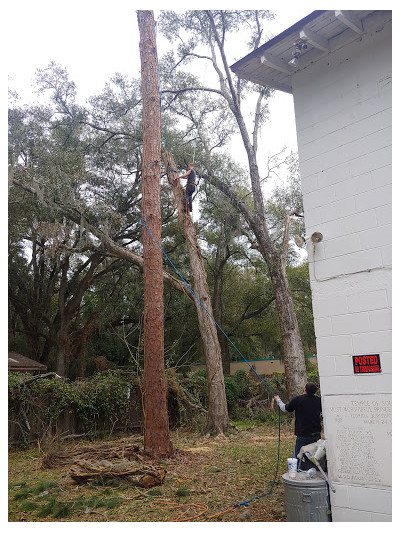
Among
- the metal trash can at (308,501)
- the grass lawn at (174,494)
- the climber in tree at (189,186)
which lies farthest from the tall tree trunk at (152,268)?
the metal trash can at (308,501)

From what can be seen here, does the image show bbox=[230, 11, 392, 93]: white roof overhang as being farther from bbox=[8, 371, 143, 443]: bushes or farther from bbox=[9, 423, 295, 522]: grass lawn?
bbox=[8, 371, 143, 443]: bushes

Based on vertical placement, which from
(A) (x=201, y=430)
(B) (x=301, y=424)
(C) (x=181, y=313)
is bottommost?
(A) (x=201, y=430)

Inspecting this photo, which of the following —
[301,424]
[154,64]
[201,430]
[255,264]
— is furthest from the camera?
[255,264]

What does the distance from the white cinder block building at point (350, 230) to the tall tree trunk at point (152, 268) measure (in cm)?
415

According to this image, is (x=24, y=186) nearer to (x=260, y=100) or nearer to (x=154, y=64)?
(x=154, y=64)

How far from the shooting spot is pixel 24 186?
1302 cm

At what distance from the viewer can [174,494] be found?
19.6 ft

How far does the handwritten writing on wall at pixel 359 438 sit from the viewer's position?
395 centimetres

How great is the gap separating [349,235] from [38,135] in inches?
518

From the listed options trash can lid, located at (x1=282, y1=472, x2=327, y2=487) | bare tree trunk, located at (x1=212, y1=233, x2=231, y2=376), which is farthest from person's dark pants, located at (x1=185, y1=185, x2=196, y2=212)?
bare tree trunk, located at (x1=212, y1=233, x2=231, y2=376)

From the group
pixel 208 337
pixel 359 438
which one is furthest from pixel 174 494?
pixel 208 337

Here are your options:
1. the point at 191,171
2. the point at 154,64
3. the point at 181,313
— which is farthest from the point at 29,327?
the point at 154,64

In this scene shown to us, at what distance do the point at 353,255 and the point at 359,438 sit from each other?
1713mm
